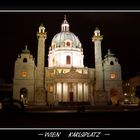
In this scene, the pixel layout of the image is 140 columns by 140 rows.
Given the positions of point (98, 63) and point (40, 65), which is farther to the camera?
point (98, 63)

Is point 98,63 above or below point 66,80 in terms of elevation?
above

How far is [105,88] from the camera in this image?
3559cm

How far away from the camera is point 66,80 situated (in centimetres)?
3803

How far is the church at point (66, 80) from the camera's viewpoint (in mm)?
33750

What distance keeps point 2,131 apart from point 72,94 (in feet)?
103

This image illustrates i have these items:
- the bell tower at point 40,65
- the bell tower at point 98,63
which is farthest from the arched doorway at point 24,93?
the bell tower at point 98,63

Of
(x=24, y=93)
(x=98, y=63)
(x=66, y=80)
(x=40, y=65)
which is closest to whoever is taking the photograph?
(x=24, y=93)

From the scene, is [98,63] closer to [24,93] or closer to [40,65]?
[40,65]

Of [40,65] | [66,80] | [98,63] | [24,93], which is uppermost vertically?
[98,63]

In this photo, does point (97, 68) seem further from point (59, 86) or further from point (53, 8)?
point (53, 8)

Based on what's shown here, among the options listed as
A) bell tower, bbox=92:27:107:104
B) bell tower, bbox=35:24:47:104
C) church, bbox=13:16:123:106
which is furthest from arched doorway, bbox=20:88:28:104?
bell tower, bbox=92:27:107:104

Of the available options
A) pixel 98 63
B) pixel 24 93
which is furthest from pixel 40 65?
pixel 98 63

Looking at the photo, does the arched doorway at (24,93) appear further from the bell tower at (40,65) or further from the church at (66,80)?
the bell tower at (40,65)

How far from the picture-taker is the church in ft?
111
